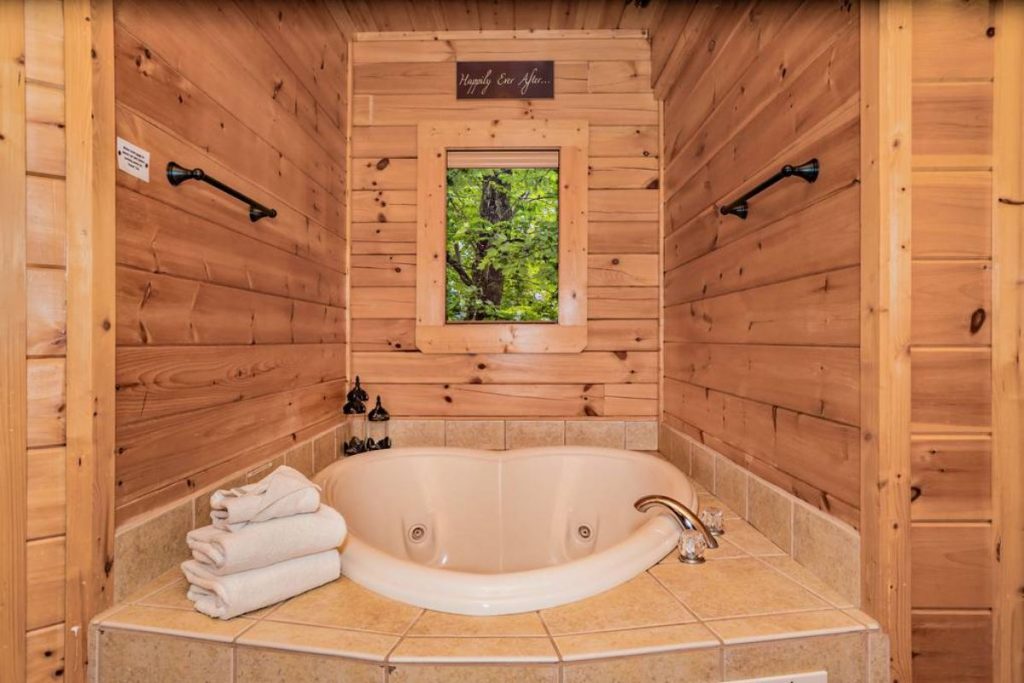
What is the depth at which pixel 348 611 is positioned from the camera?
877mm

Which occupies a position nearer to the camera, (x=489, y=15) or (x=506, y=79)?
(x=489, y=15)

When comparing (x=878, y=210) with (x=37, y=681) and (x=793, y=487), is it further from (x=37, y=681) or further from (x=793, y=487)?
(x=37, y=681)

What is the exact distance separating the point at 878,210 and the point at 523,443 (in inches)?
61.7

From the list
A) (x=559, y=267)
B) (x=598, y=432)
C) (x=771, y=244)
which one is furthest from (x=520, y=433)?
A: (x=771, y=244)

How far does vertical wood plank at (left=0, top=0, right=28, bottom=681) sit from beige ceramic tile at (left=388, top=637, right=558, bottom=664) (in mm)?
668

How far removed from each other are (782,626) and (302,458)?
1.46 m

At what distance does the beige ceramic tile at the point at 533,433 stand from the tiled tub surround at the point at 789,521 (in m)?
0.61

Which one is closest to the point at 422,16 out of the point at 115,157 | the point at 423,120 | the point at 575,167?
the point at 423,120

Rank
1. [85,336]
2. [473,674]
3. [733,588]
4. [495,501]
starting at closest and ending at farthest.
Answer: [473,674], [85,336], [733,588], [495,501]

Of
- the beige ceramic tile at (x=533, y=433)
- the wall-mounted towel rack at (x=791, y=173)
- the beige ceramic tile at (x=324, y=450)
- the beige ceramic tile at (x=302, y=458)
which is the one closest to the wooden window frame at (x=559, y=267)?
the beige ceramic tile at (x=533, y=433)

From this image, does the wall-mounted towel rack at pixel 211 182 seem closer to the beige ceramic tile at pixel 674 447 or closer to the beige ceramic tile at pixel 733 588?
the beige ceramic tile at pixel 733 588

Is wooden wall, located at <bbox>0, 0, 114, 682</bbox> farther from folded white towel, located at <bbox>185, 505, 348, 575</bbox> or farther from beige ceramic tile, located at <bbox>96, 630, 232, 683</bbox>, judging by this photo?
folded white towel, located at <bbox>185, 505, 348, 575</bbox>

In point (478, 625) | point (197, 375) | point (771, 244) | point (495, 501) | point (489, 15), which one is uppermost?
point (489, 15)

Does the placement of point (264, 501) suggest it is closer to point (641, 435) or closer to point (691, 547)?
point (691, 547)
